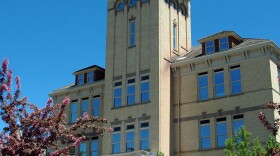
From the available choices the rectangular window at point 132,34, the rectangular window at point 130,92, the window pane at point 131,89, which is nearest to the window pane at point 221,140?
the rectangular window at point 130,92

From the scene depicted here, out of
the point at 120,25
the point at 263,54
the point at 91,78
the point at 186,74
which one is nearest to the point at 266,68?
Result: the point at 263,54

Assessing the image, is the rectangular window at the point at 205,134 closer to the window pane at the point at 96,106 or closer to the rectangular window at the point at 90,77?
the window pane at the point at 96,106

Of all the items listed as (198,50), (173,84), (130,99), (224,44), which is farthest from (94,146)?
(224,44)

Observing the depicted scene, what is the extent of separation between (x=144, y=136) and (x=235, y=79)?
26.4ft

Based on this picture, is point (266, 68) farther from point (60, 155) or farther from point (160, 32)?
point (60, 155)

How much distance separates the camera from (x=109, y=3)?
4109 centimetres

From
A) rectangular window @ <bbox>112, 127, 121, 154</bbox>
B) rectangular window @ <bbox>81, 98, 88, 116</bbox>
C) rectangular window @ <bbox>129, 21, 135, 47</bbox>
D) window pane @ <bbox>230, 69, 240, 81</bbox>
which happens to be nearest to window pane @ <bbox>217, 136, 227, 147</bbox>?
window pane @ <bbox>230, 69, 240, 81</bbox>

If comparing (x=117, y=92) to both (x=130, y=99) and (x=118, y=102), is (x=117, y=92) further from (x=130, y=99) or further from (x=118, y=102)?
(x=130, y=99)

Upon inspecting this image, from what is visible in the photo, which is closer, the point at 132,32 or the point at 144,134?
the point at 144,134

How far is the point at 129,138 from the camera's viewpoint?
3600cm

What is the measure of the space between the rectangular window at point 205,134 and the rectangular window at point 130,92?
5897mm

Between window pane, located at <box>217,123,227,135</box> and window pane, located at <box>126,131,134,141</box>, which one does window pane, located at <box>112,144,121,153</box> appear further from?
window pane, located at <box>217,123,227,135</box>

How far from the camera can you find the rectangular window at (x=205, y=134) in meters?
34.2

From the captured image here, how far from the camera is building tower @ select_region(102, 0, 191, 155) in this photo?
35.1 meters
